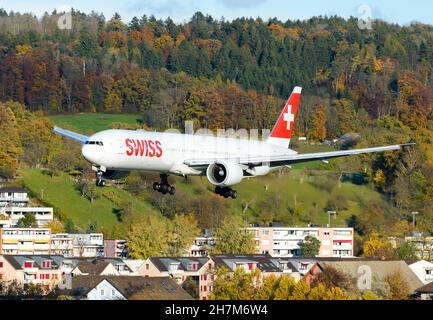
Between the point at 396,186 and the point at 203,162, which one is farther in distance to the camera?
the point at 396,186

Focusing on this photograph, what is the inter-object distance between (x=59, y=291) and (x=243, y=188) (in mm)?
25037

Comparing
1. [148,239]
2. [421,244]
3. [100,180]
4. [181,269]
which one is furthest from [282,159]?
[421,244]

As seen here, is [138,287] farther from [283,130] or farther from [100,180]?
[100,180]

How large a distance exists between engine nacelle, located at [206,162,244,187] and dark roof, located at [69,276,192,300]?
33.2 metres

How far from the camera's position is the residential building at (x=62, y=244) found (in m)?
193

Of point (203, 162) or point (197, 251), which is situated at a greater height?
point (203, 162)

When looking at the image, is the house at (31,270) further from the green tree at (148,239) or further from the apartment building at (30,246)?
the apartment building at (30,246)

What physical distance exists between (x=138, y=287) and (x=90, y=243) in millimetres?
56126

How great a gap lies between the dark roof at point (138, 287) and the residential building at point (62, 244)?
50.5 m

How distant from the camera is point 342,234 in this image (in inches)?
7677

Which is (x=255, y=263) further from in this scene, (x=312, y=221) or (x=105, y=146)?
(x=105, y=146)

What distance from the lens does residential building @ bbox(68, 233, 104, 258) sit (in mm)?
191500

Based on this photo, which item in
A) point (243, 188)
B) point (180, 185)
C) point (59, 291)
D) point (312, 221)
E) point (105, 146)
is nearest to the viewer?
point (105, 146)

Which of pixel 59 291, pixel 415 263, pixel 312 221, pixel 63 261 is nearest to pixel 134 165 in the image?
pixel 59 291
